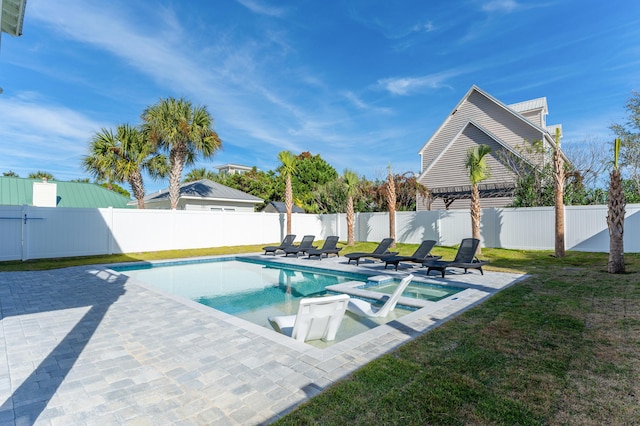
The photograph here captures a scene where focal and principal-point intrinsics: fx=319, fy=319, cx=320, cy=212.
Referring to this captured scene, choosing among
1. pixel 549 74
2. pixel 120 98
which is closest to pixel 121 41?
pixel 120 98

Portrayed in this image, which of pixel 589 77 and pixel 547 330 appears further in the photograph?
pixel 589 77

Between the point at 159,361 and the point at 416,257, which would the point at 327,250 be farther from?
the point at 159,361

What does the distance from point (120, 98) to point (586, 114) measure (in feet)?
102

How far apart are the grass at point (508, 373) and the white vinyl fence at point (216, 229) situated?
29.3ft

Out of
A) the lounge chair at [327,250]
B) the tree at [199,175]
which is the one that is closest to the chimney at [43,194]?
the lounge chair at [327,250]

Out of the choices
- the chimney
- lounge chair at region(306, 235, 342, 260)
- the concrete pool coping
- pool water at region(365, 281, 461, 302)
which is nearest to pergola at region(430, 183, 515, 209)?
lounge chair at region(306, 235, 342, 260)

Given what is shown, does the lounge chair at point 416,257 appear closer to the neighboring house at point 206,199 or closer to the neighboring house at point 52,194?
the neighboring house at point 206,199

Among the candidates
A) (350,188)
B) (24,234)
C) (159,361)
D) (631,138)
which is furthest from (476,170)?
(24,234)

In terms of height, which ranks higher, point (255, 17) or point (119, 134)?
point (255, 17)

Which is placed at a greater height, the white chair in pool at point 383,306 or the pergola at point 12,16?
the pergola at point 12,16

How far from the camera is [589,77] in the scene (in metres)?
18.7

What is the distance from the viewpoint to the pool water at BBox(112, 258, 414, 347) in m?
6.80

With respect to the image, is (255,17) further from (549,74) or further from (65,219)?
(549,74)

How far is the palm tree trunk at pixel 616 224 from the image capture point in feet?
29.2
